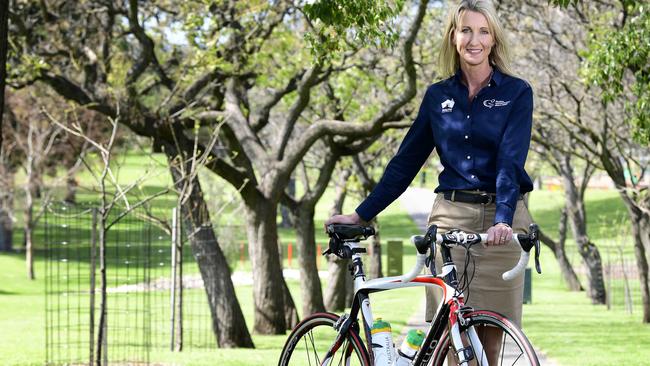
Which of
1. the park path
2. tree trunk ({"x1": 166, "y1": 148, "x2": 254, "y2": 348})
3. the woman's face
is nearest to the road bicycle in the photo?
the woman's face

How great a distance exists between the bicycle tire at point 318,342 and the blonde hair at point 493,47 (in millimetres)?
1170

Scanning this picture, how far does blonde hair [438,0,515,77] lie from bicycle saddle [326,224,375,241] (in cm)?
75

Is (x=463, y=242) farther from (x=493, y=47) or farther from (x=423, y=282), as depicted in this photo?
(x=493, y=47)

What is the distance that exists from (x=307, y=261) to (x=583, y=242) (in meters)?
10.8

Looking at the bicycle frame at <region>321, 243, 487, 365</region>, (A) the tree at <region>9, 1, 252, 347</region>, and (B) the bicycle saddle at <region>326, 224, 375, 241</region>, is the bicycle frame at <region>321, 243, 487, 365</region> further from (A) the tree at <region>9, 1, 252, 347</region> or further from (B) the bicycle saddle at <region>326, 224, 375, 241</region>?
(A) the tree at <region>9, 1, 252, 347</region>

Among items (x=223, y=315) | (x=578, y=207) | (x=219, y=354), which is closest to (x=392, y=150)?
(x=578, y=207)

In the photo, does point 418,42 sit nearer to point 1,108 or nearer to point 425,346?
point 1,108

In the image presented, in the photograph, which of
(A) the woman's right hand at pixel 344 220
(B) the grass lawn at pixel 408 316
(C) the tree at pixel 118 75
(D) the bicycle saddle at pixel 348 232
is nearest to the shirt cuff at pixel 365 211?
(A) the woman's right hand at pixel 344 220

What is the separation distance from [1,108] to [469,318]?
16.8ft

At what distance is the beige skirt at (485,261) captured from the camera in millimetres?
5176

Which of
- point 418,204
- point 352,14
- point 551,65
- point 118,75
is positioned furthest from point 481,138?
point 418,204

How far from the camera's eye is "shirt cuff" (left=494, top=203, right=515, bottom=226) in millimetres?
4809

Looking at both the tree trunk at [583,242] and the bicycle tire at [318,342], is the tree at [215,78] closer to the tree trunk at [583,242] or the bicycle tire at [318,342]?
the bicycle tire at [318,342]

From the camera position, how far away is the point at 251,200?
68.3 feet
